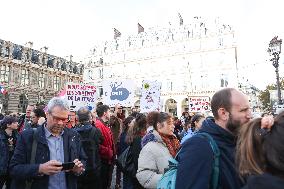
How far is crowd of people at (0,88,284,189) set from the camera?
69.2 inches

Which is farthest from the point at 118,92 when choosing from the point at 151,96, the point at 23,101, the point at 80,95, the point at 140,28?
the point at 140,28

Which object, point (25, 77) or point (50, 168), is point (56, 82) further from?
point (50, 168)

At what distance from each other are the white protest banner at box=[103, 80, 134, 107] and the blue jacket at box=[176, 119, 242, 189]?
9.55m

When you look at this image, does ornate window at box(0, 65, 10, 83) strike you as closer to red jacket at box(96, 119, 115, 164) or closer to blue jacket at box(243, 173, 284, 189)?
red jacket at box(96, 119, 115, 164)

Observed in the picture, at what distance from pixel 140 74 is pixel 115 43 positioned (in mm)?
10131

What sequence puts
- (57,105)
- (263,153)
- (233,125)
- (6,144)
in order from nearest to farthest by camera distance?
(263,153)
(233,125)
(57,105)
(6,144)

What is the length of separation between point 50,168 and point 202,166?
6.15 ft

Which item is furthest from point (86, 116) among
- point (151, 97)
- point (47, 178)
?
point (151, 97)

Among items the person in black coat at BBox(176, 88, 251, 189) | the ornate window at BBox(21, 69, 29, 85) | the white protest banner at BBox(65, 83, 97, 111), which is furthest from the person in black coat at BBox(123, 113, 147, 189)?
the ornate window at BBox(21, 69, 29, 85)

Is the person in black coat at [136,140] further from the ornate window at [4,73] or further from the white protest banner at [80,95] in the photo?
the ornate window at [4,73]

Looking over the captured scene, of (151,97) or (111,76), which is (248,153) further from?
(111,76)

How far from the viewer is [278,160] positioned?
62.9 inches

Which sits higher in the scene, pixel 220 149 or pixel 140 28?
pixel 140 28

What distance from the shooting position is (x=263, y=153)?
1704 mm
